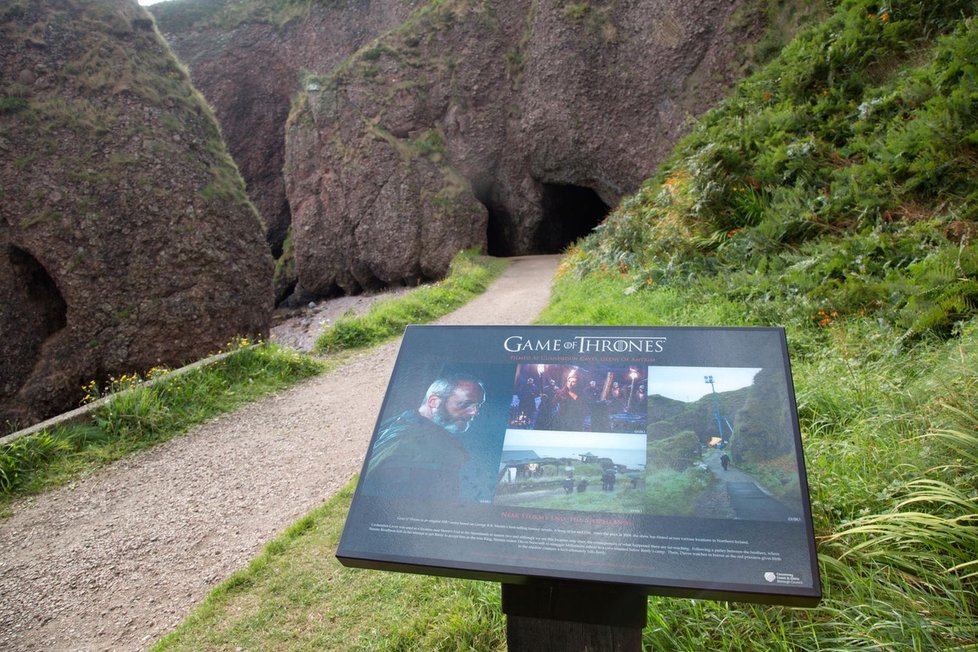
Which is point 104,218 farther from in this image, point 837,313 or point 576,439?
point 837,313

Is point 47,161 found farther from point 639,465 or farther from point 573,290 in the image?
point 639,465

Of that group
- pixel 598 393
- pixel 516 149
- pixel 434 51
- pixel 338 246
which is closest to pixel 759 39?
pixel 516 149

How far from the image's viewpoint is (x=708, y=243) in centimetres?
815

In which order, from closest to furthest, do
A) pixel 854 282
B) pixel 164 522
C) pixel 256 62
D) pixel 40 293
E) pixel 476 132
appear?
pixel 164 522, pixel 854 282, pixel 40 293, pixel 476 132, pixel 256 62

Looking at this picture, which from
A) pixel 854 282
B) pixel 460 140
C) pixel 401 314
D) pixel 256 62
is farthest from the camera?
pixel 256 62

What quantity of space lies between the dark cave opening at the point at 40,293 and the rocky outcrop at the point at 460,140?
11600 millimetres

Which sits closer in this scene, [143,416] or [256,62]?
[143,416]

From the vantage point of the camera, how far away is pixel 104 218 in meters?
8.68

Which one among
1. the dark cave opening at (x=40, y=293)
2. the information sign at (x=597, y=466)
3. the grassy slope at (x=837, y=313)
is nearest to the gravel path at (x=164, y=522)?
the grassy slope at (x=837, y=313)

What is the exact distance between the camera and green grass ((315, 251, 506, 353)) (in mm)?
10242

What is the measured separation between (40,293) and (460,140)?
14.1 meters

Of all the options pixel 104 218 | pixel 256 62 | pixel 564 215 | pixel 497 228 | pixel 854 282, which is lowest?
pixel 854 282

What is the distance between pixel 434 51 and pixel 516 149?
14.5 feet

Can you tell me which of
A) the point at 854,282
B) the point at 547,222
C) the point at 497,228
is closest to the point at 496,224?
the point at 497,228
